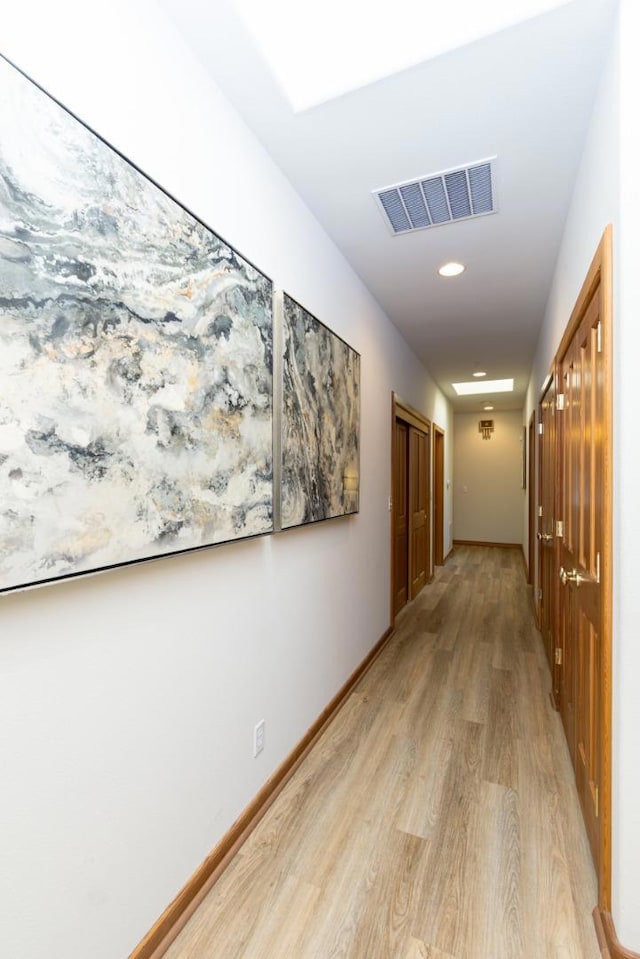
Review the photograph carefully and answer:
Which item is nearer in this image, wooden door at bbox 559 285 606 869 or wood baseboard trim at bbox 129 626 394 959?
wood baseboard trim at bbox 129 626 394 959

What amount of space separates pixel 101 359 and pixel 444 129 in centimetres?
160

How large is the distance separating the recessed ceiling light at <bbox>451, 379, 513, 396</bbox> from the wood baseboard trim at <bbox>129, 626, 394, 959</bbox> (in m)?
5.05

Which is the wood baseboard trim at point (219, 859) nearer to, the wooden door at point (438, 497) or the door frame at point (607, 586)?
the door frame at point (607, 586)

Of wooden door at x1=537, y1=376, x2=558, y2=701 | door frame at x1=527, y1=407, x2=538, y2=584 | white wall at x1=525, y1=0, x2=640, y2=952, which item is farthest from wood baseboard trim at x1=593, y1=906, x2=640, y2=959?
door frame at x1=527, y1=407, x2=538, y2=584

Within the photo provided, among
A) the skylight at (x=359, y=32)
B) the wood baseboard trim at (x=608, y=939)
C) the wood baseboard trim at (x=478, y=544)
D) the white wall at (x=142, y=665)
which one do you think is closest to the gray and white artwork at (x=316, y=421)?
the white wall at (x=142, y=665)

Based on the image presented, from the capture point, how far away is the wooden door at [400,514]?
4000mm

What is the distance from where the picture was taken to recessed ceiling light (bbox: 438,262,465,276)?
9.02 ft

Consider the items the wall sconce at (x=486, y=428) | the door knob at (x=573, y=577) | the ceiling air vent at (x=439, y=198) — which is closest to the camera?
the door knob at (x=573, y=577)

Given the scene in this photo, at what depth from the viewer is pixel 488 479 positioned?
27.8 feet

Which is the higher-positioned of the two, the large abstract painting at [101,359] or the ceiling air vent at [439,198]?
the ceiling air vent at [439,198]

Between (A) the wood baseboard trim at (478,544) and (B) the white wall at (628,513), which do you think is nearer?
(B) the white wall at (628,513)

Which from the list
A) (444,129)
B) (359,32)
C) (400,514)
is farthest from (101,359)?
(400,514)

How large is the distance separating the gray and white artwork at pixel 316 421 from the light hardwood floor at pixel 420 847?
1147 millimetres

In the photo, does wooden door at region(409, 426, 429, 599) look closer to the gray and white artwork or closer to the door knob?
the gray and white artwork
